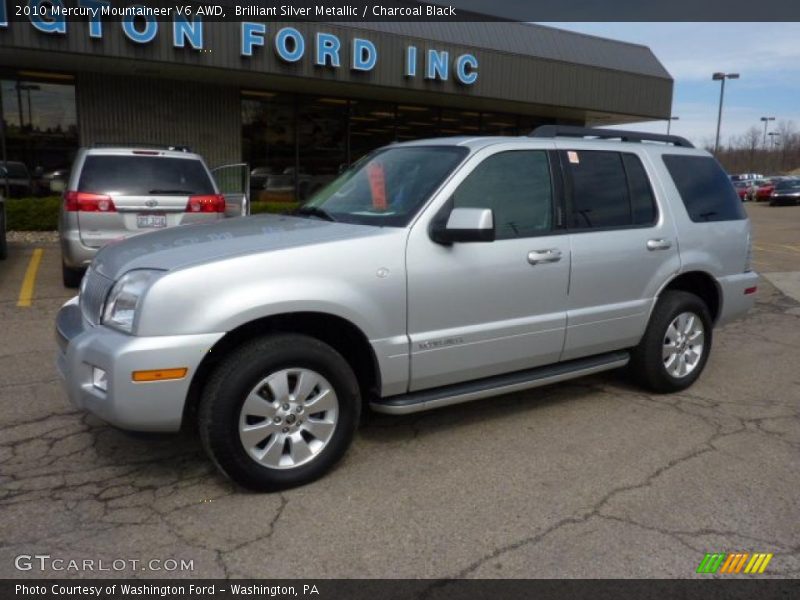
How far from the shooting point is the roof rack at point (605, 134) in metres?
4.55

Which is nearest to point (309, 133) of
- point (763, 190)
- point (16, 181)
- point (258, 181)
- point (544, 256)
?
point (258, 181)

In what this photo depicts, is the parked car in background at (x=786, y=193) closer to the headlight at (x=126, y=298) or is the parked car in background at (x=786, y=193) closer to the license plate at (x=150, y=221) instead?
the license plate at (x=150, y=221)

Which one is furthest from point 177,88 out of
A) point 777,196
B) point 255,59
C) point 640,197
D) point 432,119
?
point 777,196

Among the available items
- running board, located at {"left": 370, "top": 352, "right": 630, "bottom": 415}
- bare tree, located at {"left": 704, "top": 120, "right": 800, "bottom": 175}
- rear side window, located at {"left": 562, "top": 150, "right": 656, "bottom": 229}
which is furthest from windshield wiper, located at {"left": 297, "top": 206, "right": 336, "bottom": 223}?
bare tree, located at {"left": 704, "top": 120, "right": 800, "bottom": 175}

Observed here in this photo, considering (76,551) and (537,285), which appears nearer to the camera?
(76,551)

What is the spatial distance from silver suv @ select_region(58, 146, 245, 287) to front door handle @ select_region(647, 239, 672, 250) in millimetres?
4894

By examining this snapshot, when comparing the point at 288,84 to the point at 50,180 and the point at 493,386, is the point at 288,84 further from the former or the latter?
the point at 493,386

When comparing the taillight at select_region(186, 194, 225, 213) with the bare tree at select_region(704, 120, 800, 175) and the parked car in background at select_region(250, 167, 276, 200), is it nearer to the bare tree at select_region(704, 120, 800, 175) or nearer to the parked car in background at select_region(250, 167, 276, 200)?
the parked car in background at select_region(250, 167, 276, 200)

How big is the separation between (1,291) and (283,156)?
33.6 ft

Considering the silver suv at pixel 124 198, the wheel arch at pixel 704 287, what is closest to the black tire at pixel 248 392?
the wheel arch at pixel 704 287

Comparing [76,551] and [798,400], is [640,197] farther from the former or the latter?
[76,551]

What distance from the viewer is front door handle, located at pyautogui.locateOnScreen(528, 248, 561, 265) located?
4.07 metres

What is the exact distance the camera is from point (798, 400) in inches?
198

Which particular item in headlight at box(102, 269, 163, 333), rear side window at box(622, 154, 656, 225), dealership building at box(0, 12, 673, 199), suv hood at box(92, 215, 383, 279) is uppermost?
dealership building at box(0, 12, 673, 199)
